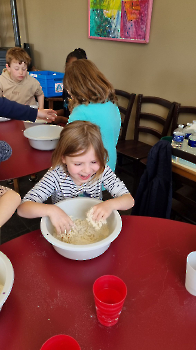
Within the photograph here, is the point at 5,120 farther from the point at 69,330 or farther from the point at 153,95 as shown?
the point at 69,330

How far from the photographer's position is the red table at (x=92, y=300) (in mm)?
623

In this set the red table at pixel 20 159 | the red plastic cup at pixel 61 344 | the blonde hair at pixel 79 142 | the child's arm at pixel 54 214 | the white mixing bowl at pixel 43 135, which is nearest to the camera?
the red plastic cup at pixel 61 344

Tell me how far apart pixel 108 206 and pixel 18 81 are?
2086mm

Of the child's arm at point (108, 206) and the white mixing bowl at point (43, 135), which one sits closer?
the child's arm at point (108, 206)

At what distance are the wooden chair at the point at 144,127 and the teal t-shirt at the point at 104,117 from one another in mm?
818

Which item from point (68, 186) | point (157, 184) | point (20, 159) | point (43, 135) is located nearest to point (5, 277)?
point (68, 186)

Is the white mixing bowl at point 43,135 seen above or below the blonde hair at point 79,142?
below

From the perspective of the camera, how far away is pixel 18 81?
255 centimetres

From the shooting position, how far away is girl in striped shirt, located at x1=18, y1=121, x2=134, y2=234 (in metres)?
0.94

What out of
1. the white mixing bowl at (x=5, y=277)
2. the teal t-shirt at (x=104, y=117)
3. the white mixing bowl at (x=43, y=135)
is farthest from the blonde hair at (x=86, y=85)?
the white mixing bowl at (x=5, y=277)

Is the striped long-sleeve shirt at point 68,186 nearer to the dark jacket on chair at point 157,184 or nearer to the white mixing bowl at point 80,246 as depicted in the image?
the white mixing bowl at point 80,246

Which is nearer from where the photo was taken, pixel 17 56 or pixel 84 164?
pixel 84 164

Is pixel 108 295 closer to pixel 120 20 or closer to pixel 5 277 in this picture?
pixel 5 277

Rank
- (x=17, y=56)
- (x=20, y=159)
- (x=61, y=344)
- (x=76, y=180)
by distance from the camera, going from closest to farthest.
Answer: (x=61, y=344) < (x=76, y=180) < (x=20, y=159) < (x=17, y=56)
